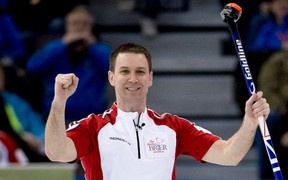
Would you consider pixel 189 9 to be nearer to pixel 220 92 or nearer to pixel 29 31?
pixel 220 92

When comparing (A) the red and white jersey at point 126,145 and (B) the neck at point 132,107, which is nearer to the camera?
(A) the red and white jersey at point 126,145

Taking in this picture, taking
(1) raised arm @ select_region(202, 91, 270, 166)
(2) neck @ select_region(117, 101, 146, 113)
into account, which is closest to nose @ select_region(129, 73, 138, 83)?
(2) neck @ select_region(117, 101, 146, 113)

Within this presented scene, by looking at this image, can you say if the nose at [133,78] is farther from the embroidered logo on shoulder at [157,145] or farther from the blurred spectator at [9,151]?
the blurred spectator at [9,151]

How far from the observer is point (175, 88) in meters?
10.6

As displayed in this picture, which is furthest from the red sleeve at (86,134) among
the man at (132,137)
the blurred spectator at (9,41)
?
the blurred spectator at (9,41)

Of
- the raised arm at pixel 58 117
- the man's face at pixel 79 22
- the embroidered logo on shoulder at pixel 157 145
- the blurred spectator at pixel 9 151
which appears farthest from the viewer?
the man's face at pixel 79 22

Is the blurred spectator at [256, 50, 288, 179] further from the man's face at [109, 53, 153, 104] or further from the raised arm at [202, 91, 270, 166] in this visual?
the man's face at [109, 53, 153, 104]

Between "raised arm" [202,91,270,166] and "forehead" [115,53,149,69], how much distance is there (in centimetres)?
62

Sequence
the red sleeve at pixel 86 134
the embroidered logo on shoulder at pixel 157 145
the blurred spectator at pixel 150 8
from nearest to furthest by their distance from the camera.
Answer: the red sleeve at pixel 86 134 → the embroidered logo on shoulder at pixel 157 145 → the blurred spectator at pixel 150 8

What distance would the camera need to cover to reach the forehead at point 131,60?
5387 mm

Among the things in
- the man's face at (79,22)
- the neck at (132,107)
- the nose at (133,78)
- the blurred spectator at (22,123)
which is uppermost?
the man's face at (79,22)

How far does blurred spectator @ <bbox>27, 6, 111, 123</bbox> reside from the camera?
9195mm

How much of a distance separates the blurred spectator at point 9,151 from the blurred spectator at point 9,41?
3.82ft

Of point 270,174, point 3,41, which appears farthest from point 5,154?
point 270,174
